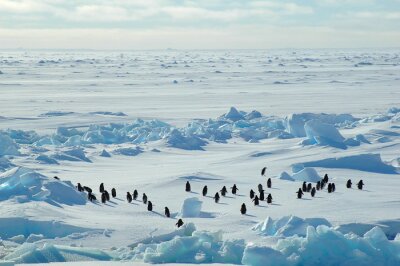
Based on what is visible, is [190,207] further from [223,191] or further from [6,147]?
[6,147]

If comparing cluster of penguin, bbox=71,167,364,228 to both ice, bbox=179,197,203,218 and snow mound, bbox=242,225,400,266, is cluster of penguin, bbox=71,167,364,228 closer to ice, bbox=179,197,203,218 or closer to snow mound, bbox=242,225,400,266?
ice, bbox=179,197,203,218

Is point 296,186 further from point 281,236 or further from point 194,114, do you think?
point 194,114

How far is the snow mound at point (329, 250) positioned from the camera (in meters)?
6.97

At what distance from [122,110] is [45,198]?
19.1m

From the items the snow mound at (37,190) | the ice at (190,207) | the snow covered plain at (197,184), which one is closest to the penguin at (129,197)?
the snow covered plain at (197,184)

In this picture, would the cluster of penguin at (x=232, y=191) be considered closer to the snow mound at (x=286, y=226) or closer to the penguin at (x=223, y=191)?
the penguin at (x=223, y=191)

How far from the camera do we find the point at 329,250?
23.4 feet

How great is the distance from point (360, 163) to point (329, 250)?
23.1 ft

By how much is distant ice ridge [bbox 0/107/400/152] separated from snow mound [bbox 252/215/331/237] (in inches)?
324

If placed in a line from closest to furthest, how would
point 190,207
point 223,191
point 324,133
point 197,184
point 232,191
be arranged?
point 190,207 → point 223,191 → point 232,191 → point 197,184 → point 324,133

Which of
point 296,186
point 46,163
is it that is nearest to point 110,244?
point 296,186

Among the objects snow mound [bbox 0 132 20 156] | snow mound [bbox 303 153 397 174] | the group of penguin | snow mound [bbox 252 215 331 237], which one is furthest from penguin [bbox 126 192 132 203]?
snow mound [bbox 0 132 20 156]

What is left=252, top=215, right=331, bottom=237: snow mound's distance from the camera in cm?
805

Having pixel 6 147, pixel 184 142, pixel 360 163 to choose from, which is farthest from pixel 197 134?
pixel 360 163
